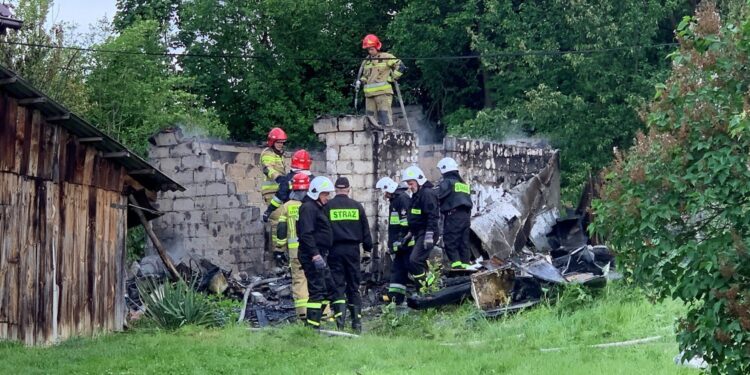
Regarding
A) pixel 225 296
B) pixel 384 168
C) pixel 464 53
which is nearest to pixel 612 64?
pixel 464 53

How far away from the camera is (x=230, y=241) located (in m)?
20.4

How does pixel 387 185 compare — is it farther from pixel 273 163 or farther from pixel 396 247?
pixel 273 163

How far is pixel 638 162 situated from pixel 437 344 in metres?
5.47

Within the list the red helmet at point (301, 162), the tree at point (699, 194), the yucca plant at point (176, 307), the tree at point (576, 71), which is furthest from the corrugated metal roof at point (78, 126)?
the tree at point (576, 71)

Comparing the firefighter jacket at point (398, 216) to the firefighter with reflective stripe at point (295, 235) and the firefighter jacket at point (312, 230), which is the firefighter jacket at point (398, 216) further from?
the firefighter jacket at point (312, 230)

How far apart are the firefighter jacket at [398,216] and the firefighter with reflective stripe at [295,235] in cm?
165

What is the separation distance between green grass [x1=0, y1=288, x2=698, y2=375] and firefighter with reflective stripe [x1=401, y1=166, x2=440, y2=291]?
52.6 inches

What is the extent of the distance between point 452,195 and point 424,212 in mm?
764

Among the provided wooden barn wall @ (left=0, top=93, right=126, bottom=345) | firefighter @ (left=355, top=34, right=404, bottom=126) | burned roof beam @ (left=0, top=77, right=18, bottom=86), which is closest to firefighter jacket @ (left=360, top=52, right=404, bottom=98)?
firefighter @ (left=355, top=34, right=404, bottom=126)

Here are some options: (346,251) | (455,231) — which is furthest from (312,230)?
(455,231)

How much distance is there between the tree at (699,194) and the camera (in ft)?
24.0

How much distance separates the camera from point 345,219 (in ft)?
48.1

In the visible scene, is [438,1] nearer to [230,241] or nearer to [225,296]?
[230,241]

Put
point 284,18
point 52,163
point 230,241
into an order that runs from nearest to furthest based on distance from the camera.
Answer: point 52,163 → point 230,241 → point 284,18
